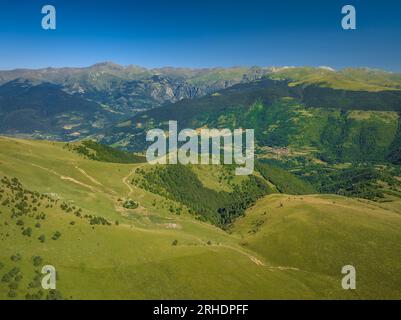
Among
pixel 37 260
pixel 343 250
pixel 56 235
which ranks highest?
pixel 56 235

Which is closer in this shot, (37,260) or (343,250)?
(37,260)

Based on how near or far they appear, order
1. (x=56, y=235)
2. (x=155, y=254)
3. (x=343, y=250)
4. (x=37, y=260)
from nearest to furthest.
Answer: (x=37, y=260) < (x=56, y=235) < (x=155, y=254) < (x=343, y=250)

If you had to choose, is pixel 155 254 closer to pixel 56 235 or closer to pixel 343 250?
pixel 56 235

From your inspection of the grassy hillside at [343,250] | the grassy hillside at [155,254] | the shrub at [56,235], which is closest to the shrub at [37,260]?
the grassy hillside at [155,254]

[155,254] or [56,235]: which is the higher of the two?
[56,235]

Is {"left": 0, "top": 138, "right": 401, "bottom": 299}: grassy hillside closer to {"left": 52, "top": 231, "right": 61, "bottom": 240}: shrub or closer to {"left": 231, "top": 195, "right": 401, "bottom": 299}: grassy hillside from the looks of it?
{"left": 52, "top": 231, "right": 61, "bottom": 240}: shrub

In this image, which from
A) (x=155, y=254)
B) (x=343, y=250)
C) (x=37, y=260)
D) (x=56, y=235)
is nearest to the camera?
(x=37, y=260)

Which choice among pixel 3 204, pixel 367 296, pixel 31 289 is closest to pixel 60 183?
pixel 3 204

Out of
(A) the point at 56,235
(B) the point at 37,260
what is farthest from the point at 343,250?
(B) the point at 37,260
